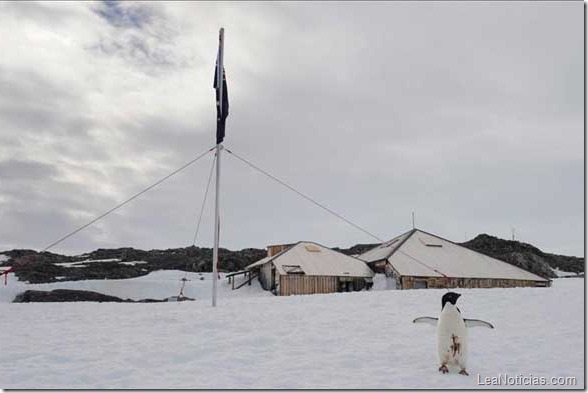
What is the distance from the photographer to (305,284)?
39.1 metres

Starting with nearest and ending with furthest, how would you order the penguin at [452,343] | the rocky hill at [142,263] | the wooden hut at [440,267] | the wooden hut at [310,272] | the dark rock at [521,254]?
the penguin at [452,343] < the wooden hut at [440,267] < the wooden hut at [310,272] < the rocky hill at [142,263] < the dark rock at [521,254]

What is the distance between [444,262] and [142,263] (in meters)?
31.2

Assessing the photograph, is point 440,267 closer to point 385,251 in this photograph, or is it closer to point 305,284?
point 385,251

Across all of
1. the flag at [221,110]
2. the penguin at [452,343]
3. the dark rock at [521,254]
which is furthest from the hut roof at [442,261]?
the penguin at [452,343]

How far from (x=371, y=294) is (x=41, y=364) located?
1485cm

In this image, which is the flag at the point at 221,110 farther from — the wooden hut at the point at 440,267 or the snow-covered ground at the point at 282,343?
the wooden hut at the point at 440,267

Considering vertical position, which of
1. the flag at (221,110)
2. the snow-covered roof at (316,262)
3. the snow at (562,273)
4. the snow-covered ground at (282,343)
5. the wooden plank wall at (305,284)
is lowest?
the snow-covered ground at (282,343)

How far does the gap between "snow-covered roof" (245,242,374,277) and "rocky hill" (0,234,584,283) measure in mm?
12465

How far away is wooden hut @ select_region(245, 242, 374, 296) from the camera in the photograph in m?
38.9

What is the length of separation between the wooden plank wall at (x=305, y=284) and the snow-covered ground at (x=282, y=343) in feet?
49.6

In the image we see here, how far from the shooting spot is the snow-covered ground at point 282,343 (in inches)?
444

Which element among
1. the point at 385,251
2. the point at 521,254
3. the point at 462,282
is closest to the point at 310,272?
the point at 385,251

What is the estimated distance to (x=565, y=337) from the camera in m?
15.5

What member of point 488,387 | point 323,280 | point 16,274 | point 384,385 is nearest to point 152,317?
point 384,385
